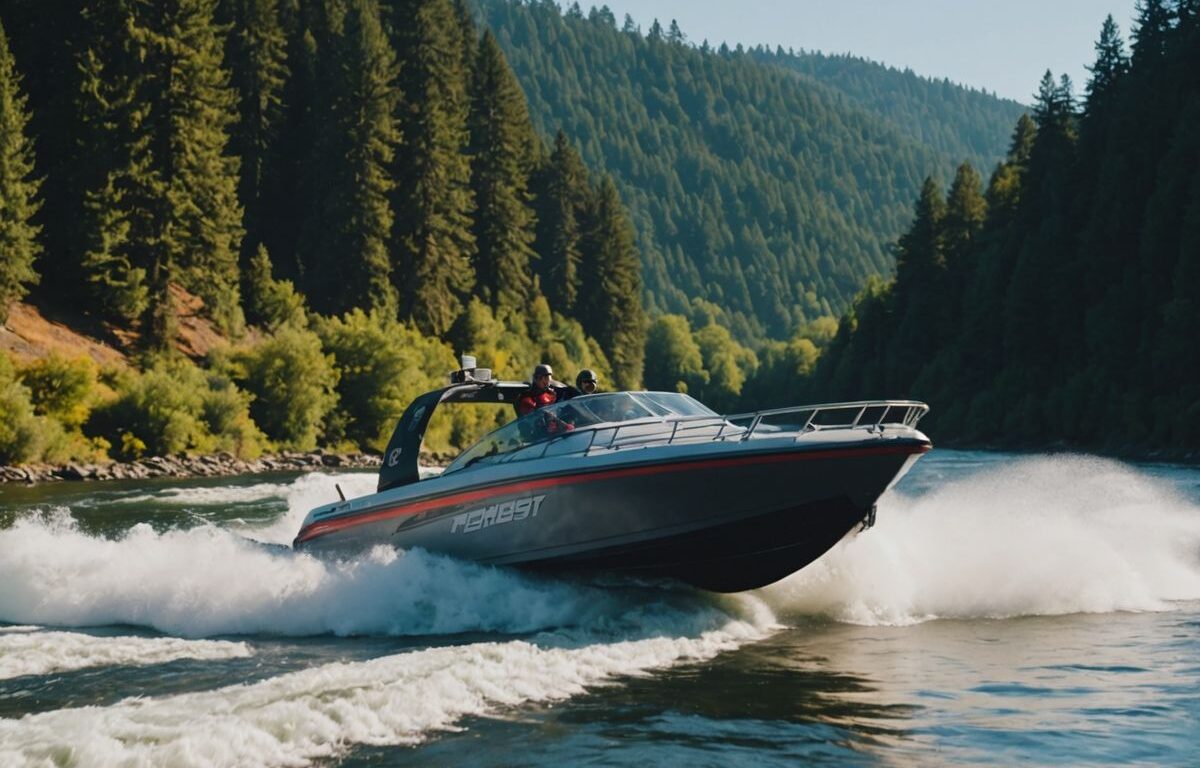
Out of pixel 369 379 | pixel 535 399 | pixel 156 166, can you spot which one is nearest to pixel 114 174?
pixel 156 166

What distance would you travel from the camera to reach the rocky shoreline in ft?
112

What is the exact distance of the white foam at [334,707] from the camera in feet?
25.7

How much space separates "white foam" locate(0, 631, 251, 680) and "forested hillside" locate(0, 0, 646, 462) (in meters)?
26.1

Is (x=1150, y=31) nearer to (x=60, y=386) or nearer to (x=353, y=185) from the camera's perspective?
(x=353, y=185)

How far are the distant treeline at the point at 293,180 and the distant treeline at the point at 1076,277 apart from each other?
2325 centimetres

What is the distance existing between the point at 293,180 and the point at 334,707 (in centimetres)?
6088

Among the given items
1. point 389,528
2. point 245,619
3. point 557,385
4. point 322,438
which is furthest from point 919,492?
point 322,438

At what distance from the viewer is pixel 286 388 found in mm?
45594

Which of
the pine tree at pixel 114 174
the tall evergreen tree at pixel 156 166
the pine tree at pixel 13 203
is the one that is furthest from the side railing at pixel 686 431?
the tall evergreen tree at pixel 156 166

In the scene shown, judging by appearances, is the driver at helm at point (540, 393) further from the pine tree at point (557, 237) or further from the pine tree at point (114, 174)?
the pine tree at point (557, 237)

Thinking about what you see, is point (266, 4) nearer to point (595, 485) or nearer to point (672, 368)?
point (595, 485)

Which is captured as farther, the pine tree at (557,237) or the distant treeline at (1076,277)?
the pine tree at (557,237)

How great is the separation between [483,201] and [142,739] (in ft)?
230

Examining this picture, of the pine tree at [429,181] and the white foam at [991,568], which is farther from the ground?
the pine tree at [429,181]
